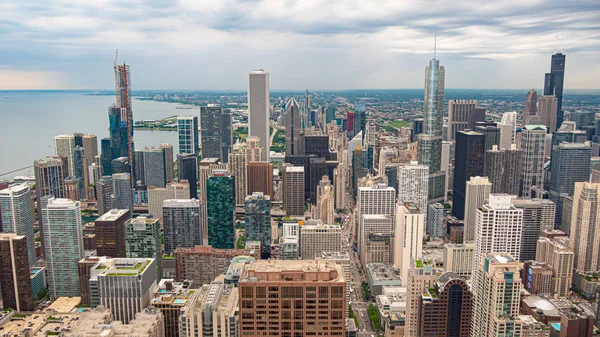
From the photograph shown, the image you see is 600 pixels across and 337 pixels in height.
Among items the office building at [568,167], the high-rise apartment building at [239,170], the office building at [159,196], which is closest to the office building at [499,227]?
Answer: the office building at [568,167]

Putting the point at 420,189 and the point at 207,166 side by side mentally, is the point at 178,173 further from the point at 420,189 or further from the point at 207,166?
the point at 420,189

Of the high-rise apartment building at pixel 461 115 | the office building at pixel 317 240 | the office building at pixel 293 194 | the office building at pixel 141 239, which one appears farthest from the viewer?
the high-rise apartment building at pixel 461 115

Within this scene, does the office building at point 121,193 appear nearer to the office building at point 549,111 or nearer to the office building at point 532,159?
the office building at point 532,159

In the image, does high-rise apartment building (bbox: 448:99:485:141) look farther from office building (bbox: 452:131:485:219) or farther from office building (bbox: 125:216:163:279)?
office building (bbox: 125:216:163:279)

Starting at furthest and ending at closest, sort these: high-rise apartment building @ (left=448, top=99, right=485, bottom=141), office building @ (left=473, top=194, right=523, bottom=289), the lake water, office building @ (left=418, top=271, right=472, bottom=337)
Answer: high-rise apartment building @ (left=448, top=99, right=485, bottom=141) → the lake water → office building @ (left=473, top=194, right=523, bottom=289) → office building @ (left=418, top=271, right=472, bottom=337)

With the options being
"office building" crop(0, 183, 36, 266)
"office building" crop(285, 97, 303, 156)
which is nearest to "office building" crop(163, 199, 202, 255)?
"office building" crop(0, 183, 36, 266)

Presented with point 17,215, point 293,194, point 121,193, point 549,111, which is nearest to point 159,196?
point 121,193

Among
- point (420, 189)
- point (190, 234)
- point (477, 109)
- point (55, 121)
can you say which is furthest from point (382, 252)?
point (55, 121)

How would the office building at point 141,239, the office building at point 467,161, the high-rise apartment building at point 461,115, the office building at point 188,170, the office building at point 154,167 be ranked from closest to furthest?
the office building at point 141,239 < the office building at point 467,161 < the office building at point 188,170 < the office building at point 154,167 < the high-rise apartment building at point 461,115
